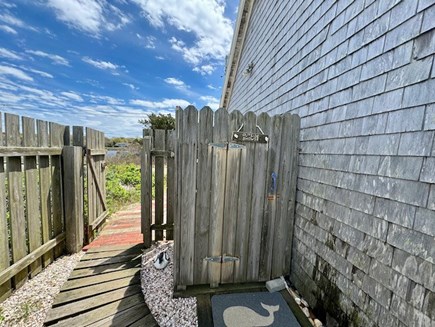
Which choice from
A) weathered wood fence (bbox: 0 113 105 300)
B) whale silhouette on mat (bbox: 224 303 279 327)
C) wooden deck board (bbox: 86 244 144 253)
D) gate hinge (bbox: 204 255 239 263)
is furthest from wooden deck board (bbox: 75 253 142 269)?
whale silhouette on mat (bbox: 224 303 279 327)

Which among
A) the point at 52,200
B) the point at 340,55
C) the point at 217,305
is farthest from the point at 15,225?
the point at 340,55

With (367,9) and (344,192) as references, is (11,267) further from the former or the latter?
(367,9)

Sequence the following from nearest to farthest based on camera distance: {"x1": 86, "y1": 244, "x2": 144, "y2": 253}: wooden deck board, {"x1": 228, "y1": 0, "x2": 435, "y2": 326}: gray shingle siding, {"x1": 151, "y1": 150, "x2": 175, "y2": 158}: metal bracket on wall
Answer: {"x1": 228, "y1": 0, "x2": 435, "y2": 326}: gray shingle siding
{"x1": 86, "y1": 244, "x2": 144, "y2": 253}: wooden deck board
{"x1": 151, "y1": 150, "x2": 175, "y2": 158}: metal bracket on wall

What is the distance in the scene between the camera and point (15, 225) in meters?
2.15

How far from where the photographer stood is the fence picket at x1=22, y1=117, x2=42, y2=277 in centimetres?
231

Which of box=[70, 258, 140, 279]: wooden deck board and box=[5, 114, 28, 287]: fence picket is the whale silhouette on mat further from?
box=[5, 114, 28, 287]: fence picket

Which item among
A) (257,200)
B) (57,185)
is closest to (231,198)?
(257,200)

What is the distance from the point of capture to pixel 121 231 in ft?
13.0

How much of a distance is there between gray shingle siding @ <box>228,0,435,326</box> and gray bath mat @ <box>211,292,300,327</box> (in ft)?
1.28

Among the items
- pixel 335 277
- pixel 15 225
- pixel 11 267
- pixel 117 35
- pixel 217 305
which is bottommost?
pixel 217 305

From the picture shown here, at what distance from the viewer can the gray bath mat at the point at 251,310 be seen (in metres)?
1.91

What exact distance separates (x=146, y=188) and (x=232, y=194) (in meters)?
1.58

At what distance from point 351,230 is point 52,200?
11.8ft

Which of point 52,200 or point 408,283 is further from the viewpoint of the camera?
point 52,200
